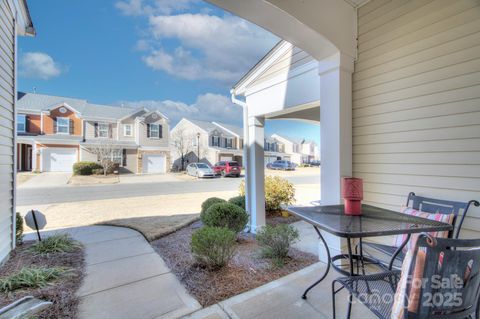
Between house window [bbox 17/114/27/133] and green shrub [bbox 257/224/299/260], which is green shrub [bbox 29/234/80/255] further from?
house window [bbox 17/114/27/133]

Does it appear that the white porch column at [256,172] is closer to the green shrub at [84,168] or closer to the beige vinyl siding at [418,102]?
the beige vinyl siding at [418,102]

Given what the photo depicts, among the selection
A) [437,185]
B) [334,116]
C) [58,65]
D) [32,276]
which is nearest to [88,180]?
[58,65]

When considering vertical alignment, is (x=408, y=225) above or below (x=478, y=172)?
below

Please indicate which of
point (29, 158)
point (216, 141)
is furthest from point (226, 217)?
point (216, 141)

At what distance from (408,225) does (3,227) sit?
475cm

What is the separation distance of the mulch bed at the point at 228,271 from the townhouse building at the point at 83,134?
55.7 ft

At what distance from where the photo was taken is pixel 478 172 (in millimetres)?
1997

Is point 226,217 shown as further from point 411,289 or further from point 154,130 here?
point 154,130

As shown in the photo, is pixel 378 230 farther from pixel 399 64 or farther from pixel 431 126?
pixel 399 64

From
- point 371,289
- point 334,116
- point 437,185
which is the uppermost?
point 334,116

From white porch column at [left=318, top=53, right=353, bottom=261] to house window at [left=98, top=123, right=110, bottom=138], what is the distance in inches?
798

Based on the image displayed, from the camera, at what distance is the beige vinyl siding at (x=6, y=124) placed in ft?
9.82

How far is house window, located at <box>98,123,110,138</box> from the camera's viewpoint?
18.7 m

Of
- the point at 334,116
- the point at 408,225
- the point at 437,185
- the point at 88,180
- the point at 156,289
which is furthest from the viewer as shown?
the point at 88,180
